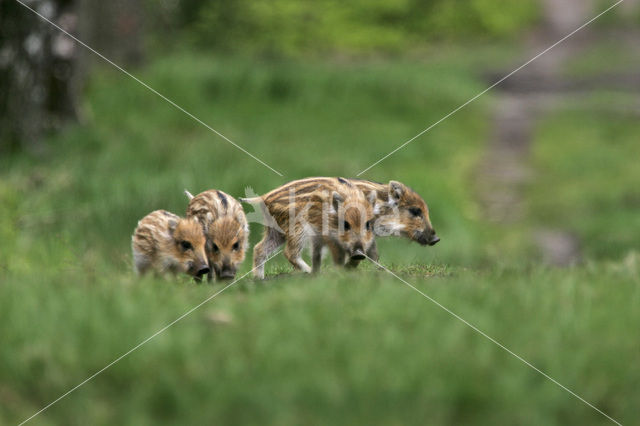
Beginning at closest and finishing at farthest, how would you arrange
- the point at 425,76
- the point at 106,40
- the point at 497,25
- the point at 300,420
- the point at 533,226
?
the point at 300,420 → the point at 533,226 → the point at 106,40 → the point at 425,76 → the point at 497,25

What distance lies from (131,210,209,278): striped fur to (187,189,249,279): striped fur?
0.08 m

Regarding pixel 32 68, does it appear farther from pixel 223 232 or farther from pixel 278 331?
pixel 278 331

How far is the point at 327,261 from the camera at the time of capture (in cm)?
662

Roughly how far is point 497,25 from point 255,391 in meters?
29.4

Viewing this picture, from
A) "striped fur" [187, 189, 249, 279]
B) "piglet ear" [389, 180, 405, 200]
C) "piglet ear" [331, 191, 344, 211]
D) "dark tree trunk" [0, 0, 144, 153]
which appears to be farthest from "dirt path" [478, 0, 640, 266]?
"dark tree trunk" [0, 0, 144, 153]

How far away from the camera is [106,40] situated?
17.7 m

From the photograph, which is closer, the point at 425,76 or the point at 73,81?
the point at 73,81

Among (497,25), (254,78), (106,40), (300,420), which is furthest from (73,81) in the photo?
(497,25)

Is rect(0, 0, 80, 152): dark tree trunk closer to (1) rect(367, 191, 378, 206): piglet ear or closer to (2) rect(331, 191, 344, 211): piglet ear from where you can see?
(1) rect(367, 191, 378, 206): piglet ear

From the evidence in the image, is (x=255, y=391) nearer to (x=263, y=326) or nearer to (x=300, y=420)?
(x=300, y=420)

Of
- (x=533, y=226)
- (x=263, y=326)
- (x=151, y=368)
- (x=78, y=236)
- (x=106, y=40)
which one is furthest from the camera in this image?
(x=106, y=40)

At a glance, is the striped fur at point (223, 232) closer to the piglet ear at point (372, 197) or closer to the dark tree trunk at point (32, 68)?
the piglet ear at point (372, 197)

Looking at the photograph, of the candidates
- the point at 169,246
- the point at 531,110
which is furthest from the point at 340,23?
the point at 169,246

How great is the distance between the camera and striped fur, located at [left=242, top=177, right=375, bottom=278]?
17.6 feet
